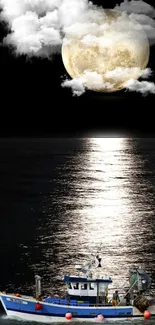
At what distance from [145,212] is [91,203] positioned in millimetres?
24375

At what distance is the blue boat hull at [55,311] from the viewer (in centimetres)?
7569

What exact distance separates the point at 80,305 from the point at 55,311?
3.18 m

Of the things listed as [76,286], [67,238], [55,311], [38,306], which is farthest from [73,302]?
[67,238]

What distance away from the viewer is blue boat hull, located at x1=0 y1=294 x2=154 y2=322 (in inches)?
2980

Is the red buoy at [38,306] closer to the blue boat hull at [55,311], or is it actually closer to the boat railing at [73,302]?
the blue boat hull at [55,311]

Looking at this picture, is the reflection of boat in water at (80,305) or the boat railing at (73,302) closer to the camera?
the reflection of boat in water at (80,305)

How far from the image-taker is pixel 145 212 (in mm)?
165250

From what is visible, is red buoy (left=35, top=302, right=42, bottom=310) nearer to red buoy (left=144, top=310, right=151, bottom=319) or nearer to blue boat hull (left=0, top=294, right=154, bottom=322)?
blue boat hull (left=0, top=294, right=154, bottom=322)

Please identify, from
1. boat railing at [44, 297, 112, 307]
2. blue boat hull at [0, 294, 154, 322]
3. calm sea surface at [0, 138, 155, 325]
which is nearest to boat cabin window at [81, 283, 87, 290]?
boat railing at [44, 297, 112, 307]

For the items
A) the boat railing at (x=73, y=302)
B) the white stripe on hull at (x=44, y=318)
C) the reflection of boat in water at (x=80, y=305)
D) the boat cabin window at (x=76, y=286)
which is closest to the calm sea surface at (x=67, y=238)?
the white stripe on hull at (x=44, y=318)

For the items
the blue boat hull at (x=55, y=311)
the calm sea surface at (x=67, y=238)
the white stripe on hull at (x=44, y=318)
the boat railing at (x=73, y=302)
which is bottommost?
the white stripe on hull at (x=44, y=318)

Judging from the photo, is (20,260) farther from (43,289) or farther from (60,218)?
(60,218)

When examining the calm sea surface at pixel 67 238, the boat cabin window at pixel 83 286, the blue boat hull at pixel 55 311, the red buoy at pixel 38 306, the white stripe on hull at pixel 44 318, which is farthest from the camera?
the calm sea surface at pixel 67 238

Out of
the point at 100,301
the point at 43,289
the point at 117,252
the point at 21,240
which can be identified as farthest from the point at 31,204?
the point at 100,301
